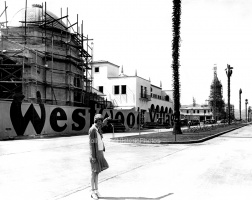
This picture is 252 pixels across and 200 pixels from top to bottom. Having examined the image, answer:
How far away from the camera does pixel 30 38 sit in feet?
119

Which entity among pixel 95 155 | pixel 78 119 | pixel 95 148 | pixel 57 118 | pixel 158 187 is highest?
pixel 57 118

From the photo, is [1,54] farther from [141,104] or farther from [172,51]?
[141,104]

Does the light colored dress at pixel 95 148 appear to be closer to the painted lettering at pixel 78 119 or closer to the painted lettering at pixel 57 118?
the painted lettering at pixel 57 118

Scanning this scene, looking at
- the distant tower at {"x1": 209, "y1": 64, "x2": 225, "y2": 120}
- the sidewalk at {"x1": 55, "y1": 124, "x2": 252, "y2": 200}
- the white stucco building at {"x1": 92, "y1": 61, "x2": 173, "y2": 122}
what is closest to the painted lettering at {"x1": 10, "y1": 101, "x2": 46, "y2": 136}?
the sidewalk at {"x1": 55, "y1": 124, "x2": 252, "y2": 200}

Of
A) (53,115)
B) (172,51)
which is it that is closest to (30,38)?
(53,115)

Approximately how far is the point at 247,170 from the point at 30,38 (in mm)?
31784

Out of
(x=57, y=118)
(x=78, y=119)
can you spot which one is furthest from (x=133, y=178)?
(x=78, y=119)

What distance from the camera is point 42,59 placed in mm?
35500

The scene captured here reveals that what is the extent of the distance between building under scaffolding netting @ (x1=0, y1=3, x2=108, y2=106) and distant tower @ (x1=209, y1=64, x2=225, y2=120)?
78.9m

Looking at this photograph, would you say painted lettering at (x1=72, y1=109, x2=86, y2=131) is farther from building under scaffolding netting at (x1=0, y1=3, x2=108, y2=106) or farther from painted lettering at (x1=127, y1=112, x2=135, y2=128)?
painted lettering at (x1=127, y1=112, x2=135, y2=128)

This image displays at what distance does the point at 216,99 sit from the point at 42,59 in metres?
89.9

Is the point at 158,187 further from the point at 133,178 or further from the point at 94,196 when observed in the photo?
the point at 94,196

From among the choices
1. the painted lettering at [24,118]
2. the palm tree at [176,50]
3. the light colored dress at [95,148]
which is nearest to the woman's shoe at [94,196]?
the light colored dress at [95,148]

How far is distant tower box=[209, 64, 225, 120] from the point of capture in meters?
112
